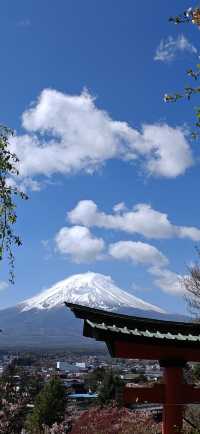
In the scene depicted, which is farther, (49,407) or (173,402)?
(49,407)

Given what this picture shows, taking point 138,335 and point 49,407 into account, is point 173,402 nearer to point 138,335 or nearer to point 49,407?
point 138,335

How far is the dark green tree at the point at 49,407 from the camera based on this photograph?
40.4 m

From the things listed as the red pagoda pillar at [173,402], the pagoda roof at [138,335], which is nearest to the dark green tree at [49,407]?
the red pagoda pillar at [173,402]

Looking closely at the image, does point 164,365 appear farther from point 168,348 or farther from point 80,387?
point 80,387

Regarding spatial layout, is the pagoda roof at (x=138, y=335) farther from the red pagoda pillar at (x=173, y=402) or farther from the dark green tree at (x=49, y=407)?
the dark green tree at (x=49, y=407)

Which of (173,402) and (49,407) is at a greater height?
(49,407)

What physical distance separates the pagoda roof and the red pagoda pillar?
342 millimetres

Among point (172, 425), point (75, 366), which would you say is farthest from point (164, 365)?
point (75, 366)

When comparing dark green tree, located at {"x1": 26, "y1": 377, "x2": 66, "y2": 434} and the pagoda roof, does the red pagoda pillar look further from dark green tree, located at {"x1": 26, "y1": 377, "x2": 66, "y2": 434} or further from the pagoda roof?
dark green tree, located at {"x1": 26, "y1": 377, "x2": 66, "y2": 434}

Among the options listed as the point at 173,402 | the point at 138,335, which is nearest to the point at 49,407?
the point at 173,402

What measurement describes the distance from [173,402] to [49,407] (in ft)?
117

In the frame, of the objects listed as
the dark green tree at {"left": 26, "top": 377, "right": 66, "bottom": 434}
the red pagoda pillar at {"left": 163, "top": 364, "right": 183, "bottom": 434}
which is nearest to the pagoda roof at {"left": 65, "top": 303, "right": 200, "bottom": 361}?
the red pagoda pillar at {"left": 163, "top": 364, "right": 183, "bottom": 434}

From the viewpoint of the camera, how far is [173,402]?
30.6 ft

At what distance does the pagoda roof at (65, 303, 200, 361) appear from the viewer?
8.85 metres
